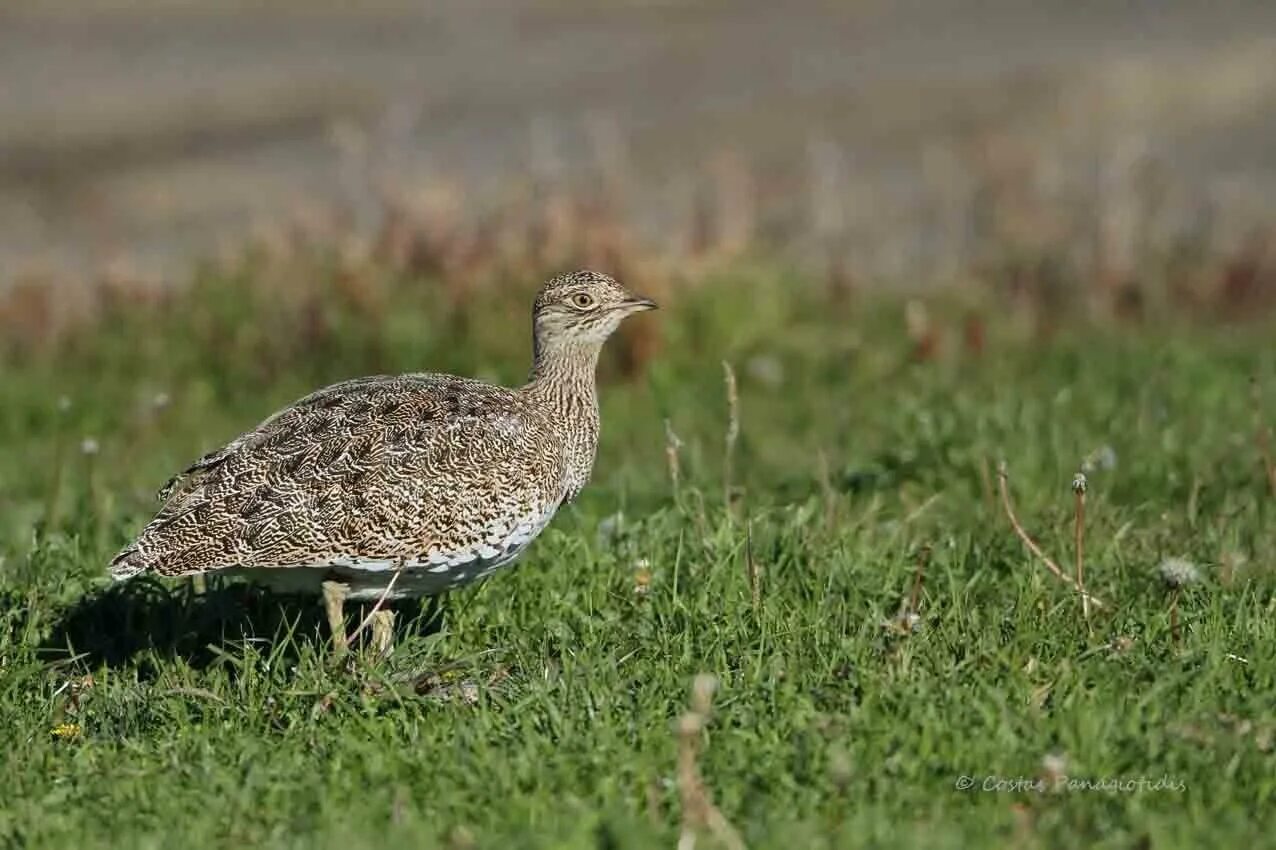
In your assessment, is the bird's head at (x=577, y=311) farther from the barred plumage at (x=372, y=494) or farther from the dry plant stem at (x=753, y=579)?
the dry plant stem at (x=753, y=579)

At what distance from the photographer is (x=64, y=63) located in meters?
22.5

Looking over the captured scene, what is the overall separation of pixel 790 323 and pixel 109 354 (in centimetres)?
359

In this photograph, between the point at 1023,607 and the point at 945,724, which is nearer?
the point at 945,724

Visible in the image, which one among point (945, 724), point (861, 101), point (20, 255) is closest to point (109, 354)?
point (20, 255)

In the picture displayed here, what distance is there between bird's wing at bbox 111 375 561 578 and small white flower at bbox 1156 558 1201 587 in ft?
5.88

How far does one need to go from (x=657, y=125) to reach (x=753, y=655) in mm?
13566

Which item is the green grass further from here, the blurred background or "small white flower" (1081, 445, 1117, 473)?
the blurred background

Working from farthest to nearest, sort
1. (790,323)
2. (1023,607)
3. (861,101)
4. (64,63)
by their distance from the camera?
1. (64,63)
2. (861,101)
3. (790,323)
4. (1023,607)

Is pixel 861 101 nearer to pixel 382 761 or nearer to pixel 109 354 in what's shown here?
pixel 109 354

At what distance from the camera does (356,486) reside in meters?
5.99

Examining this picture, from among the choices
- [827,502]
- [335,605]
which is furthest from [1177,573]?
[335,605]

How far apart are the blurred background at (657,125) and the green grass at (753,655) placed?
95.7 inches

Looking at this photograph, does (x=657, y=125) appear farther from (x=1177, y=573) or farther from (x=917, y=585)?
(x=1177, y=573)

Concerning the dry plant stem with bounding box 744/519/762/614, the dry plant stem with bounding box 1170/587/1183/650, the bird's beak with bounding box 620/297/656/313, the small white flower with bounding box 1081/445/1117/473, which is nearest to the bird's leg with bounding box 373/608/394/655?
the dry plant stem with bounding box 744/519/762/614
